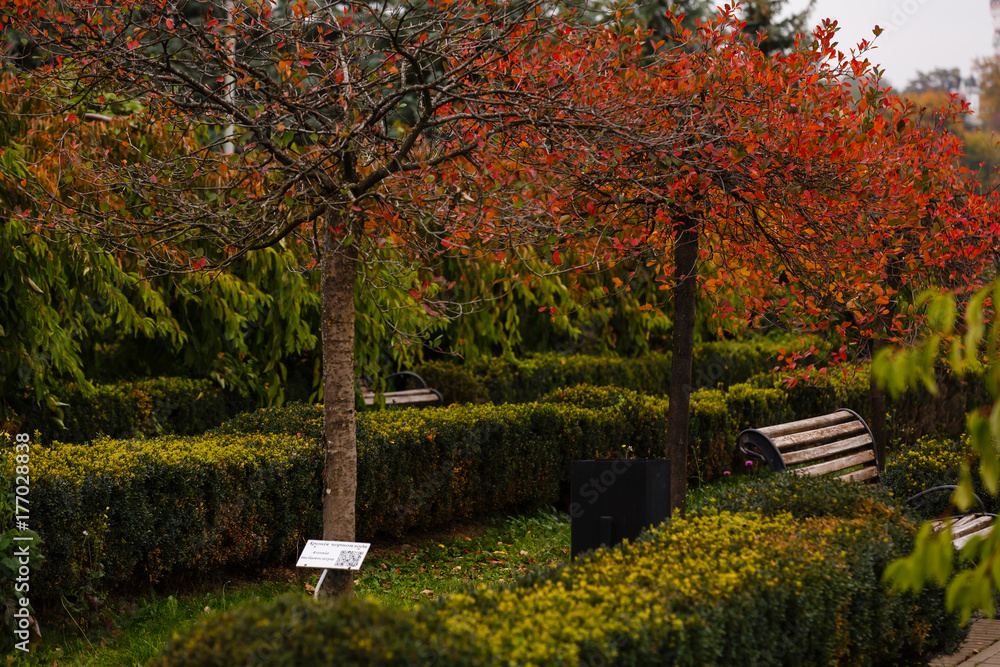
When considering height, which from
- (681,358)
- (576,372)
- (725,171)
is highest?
(725,171)

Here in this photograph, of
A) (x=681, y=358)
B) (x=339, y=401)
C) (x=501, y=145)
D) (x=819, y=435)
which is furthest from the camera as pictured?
(x=819, y=435)

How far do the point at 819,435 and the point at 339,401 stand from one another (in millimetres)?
4766

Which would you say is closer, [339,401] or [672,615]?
[672,615]

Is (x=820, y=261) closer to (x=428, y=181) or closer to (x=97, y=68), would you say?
(x=428, y=181)

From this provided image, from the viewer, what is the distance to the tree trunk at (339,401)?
4898mm

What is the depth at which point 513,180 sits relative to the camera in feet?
16.7

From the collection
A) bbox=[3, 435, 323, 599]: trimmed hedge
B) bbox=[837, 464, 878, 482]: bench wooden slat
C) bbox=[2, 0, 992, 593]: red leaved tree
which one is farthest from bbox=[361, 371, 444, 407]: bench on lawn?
bbox=[837, 464, 878, 482]: bench wooden slat

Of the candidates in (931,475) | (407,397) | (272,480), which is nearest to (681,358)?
(931,475)

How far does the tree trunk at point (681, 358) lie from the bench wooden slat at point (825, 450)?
1127mm

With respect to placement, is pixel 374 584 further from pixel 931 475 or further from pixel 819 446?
pixel 931 475

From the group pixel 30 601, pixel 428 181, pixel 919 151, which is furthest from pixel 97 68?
pixel 919 151

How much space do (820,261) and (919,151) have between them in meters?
2.12

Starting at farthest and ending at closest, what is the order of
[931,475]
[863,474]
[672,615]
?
[863,474] < [931,475] < [672,615]

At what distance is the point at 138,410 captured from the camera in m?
8.27
